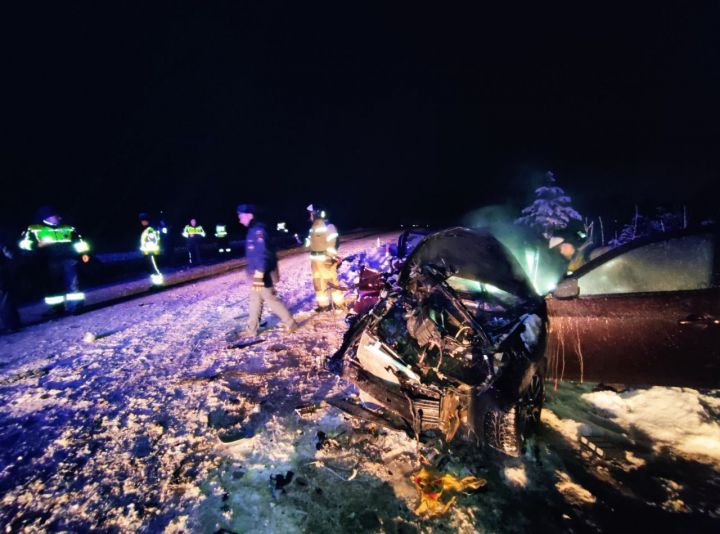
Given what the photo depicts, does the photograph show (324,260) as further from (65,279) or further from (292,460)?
(65,279)

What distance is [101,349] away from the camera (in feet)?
17.4

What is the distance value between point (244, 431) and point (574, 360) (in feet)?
9.90

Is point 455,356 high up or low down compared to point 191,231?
down

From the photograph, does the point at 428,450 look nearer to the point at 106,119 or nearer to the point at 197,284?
the point at 197,284

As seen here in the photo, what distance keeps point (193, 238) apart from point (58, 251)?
5.85m

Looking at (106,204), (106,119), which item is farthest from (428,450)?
(106,119)

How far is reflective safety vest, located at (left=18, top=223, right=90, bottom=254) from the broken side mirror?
7.88m

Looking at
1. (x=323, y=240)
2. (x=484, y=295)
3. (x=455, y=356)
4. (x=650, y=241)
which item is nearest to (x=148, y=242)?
(x=323, y=240)

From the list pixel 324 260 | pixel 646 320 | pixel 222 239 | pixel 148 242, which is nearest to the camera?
pixel 646 320

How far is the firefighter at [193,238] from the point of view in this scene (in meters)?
12.2

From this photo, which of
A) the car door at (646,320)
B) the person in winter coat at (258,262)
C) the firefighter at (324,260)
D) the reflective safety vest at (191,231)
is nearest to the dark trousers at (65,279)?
the person in winter coat at (258,262)

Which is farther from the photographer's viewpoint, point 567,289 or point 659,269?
point 659,269

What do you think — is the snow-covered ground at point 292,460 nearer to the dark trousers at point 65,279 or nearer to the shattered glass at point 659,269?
the shattered glass at point 659,269

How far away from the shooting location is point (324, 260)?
6301 mm
